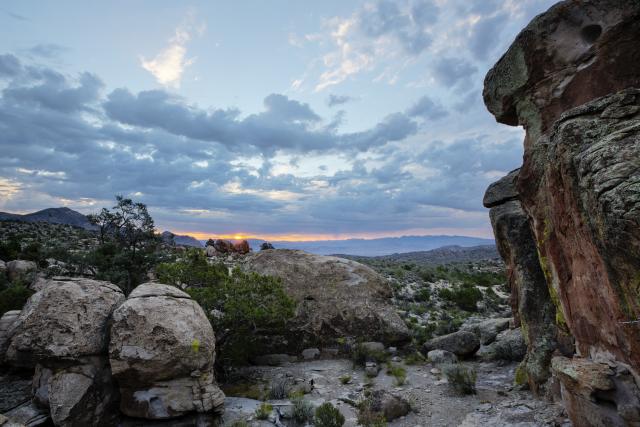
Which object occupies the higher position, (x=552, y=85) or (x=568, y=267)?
(x=552, y=85)

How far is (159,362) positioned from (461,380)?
27.1ft

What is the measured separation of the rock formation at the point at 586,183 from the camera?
5.01 metres

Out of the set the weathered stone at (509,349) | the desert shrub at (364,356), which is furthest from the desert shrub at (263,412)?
the weathered stone at (509,349)

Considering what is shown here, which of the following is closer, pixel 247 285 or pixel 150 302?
pixel 150 302

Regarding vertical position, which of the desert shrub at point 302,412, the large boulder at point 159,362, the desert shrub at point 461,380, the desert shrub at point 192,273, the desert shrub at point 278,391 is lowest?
the desert shrub at point 278,391

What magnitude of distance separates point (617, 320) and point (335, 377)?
8.92m

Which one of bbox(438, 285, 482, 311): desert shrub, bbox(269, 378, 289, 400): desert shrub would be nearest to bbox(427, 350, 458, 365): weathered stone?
bbox(269, 378, 289, 400): desert shrub

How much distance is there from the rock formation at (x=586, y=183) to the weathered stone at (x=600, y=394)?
0.06 ft

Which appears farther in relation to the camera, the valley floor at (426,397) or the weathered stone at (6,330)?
the weathered stone at (6,330)

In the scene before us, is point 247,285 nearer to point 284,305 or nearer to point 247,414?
point 284,305

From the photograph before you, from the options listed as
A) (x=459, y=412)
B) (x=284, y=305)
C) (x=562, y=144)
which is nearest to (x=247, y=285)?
(x=284, y=305)

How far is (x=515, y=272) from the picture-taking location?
11.1 metres

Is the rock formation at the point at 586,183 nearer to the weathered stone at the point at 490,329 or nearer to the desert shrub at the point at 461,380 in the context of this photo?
the desert shrub at the point at 461,380

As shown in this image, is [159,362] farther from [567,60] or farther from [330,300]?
[567,60]
